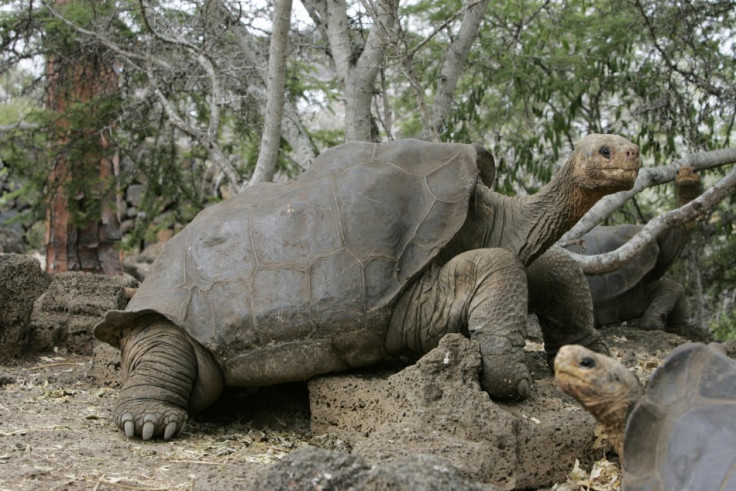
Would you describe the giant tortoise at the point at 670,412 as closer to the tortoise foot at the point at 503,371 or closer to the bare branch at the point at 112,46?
the tortoise foot at the point at 503,371

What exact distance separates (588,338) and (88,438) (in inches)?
95.9

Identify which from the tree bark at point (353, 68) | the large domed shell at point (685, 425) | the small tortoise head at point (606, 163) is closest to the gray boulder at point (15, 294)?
the tree bark at point (353, 68)

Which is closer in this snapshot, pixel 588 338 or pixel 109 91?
pixel 588 338

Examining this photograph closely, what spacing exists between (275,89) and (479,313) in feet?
7.36

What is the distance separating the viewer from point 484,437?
299 cm

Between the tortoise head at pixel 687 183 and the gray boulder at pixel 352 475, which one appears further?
the tortoise head at pixel 687 183

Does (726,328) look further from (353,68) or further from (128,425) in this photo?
(128,425)

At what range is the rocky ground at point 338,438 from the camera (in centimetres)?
222

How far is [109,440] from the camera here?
135 inches

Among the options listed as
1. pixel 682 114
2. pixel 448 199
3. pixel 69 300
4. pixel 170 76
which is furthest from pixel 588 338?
pixel 170 76

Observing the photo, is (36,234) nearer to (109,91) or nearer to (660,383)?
(109,91)

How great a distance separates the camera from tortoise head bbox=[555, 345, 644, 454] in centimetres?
257

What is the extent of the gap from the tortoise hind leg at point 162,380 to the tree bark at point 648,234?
2.20m

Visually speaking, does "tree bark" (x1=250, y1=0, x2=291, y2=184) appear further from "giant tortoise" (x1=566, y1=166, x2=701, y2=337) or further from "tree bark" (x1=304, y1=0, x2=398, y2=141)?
"giant tortoise" (x1=566, y1=166, x2=701, y2=337)
